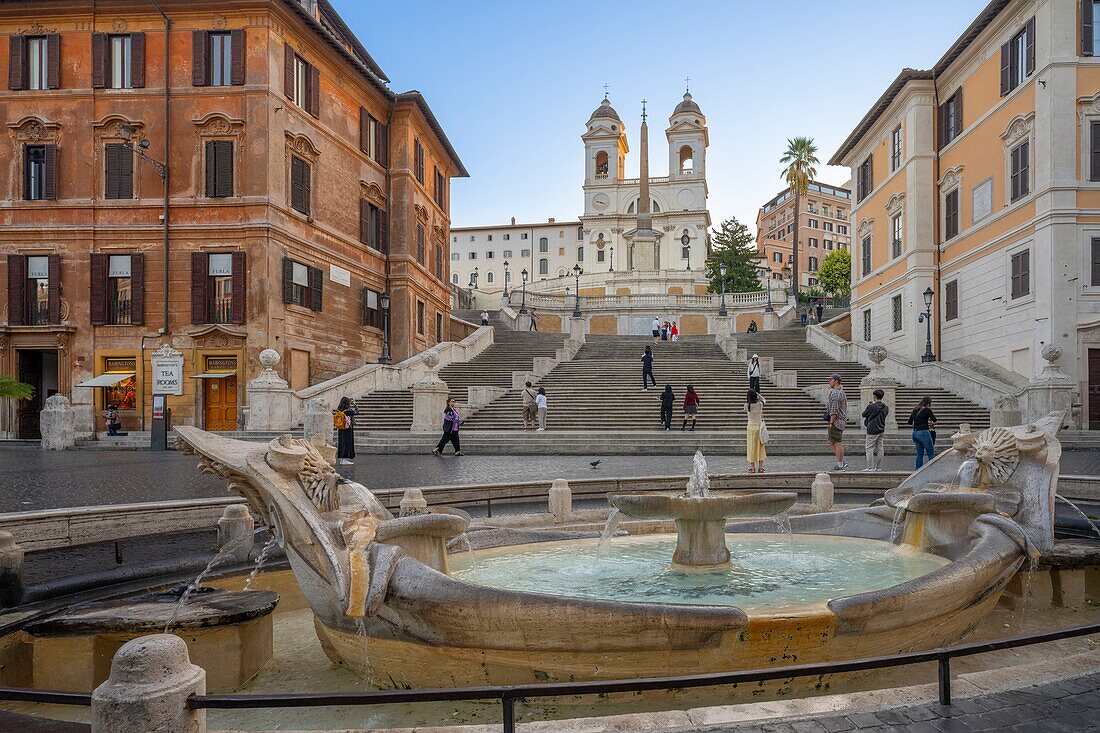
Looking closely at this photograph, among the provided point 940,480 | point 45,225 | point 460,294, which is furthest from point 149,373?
point 460,294

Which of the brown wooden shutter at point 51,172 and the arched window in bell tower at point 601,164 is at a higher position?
the arched window in bell tower at point 601,164

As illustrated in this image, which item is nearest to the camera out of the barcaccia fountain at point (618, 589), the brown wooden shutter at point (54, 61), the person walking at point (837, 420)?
the barcaccia fountain at point (618, 589)

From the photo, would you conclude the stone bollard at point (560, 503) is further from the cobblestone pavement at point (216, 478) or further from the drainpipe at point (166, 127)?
the drainpipe at point (166, 127)

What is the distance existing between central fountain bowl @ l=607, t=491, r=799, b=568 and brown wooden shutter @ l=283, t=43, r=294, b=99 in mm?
26645

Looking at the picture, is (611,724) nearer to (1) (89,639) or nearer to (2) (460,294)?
(1) (89,639)

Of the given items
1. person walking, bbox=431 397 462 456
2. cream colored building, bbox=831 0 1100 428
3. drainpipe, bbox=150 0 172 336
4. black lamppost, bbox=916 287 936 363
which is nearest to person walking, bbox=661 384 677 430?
person walking, bbox=431 397 462 456

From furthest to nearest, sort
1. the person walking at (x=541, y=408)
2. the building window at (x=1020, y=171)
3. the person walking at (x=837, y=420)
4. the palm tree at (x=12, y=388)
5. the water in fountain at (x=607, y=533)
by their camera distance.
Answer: the building window at (x=1020, y=171), the person walking at (x=541, y=408), the person walking at (x=837, y=420), the palm tree at (x=12, y=388), the water in fountain at (x=607, y=533)

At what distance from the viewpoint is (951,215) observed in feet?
98.9

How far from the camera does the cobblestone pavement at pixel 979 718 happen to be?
313 centimetres

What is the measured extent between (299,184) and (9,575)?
25582 millimetres

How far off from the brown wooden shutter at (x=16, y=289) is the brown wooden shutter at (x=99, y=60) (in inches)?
273

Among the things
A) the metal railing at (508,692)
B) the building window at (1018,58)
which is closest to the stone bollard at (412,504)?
the metal railing at (508,692)

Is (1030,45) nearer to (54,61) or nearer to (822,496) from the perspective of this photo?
(822,496)

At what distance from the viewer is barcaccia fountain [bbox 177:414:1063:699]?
4.21 meters
